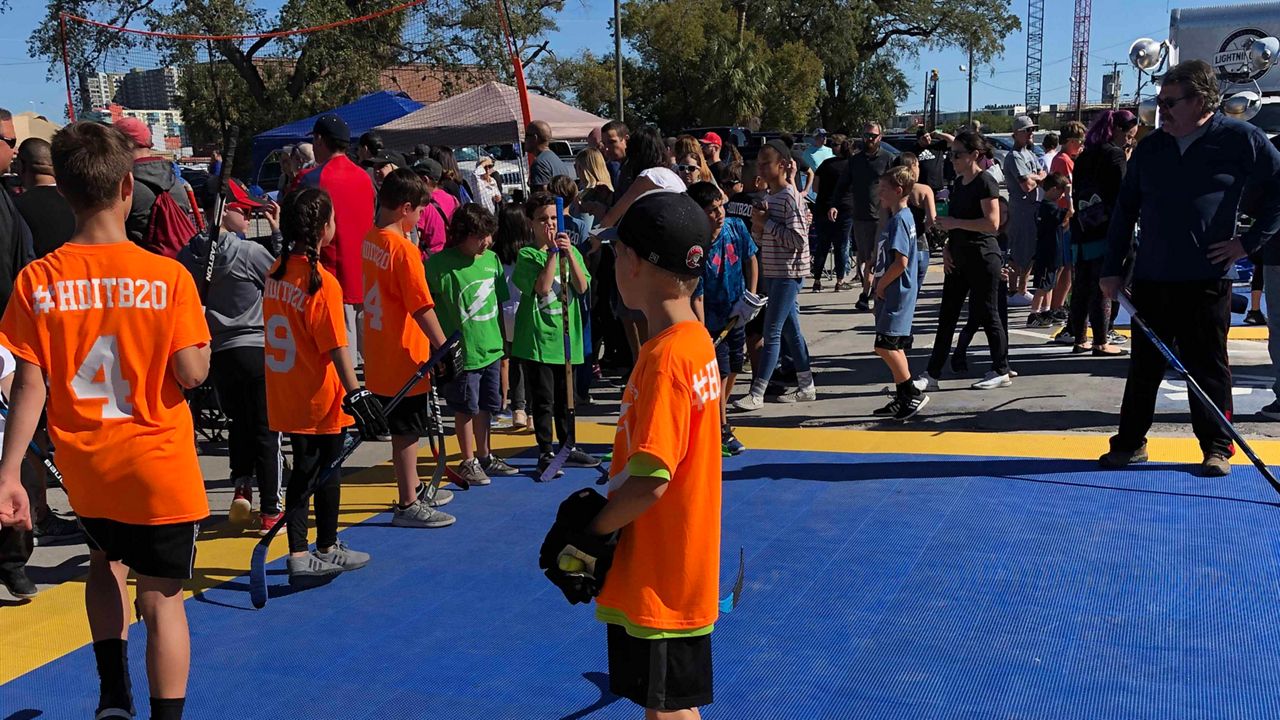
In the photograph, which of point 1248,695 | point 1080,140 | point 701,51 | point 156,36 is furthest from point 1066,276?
point 701,51

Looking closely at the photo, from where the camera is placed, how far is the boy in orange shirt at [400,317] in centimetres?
542

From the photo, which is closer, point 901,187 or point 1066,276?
point 901,187

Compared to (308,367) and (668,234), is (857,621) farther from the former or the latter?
(308,367)

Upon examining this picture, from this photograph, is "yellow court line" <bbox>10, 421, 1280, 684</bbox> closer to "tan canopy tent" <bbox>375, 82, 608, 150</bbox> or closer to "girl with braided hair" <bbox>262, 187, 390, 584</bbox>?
"girl with braided hair" <bbox>262, 187, 390, 584</bbox>

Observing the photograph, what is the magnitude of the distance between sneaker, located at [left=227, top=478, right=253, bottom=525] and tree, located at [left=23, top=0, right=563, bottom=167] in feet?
50.3

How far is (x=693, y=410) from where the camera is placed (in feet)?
8.70

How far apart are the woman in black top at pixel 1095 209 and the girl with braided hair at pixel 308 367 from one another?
624 centimetres

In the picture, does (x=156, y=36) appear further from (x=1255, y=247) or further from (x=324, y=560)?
(x=1255, y=247)

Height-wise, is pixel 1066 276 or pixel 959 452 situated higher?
pixel 1066 276

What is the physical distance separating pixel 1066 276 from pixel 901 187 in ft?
14.5

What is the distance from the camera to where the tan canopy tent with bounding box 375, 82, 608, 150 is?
16000 mm

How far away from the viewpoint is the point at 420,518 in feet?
19.3

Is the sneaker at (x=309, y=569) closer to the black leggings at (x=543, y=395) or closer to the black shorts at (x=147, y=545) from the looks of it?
the black shorts at (x=147, y=545)

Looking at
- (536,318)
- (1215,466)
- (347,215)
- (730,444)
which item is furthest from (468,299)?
(1215,466)
